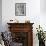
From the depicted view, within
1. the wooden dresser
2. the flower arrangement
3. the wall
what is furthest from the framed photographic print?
the flower arrangement

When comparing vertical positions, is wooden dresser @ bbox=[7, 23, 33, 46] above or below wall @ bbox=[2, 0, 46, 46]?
below

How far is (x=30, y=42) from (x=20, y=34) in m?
0.51

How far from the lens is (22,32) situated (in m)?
5.60

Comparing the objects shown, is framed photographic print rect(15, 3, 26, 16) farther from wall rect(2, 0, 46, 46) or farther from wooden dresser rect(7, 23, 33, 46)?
wooden dresser rect(7, 23, 33, 46)

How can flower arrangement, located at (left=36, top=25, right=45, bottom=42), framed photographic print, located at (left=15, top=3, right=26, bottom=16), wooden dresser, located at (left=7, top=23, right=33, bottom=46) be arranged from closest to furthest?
flower arrangement, located at (left=36, top=25, right=45, bottom=42) → wooden dresser, located at (left=7, top=23, right=33, bottom=46) → framed photographic print, located at (left=15, top=3, right=26, bottom=16)

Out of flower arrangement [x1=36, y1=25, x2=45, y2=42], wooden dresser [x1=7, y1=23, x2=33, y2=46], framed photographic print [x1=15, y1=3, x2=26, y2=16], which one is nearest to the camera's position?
flower arrangement [x1=36, y1=25, x2=45, y2=42]

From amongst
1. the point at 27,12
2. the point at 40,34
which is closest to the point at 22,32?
the point at 40,34

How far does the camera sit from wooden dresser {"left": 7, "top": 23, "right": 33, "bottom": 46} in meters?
5.52

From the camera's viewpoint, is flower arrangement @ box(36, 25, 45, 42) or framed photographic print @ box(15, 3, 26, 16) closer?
flower arrangement @ box(36, 25, 45, 42)

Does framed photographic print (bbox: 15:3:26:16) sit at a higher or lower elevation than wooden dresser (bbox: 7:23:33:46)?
higher

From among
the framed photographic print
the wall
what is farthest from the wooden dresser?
the framed photographic print

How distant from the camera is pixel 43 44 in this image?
5453 mm

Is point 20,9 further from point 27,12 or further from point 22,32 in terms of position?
point 22,32

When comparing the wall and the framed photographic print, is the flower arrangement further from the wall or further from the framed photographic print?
the framed photographic print
